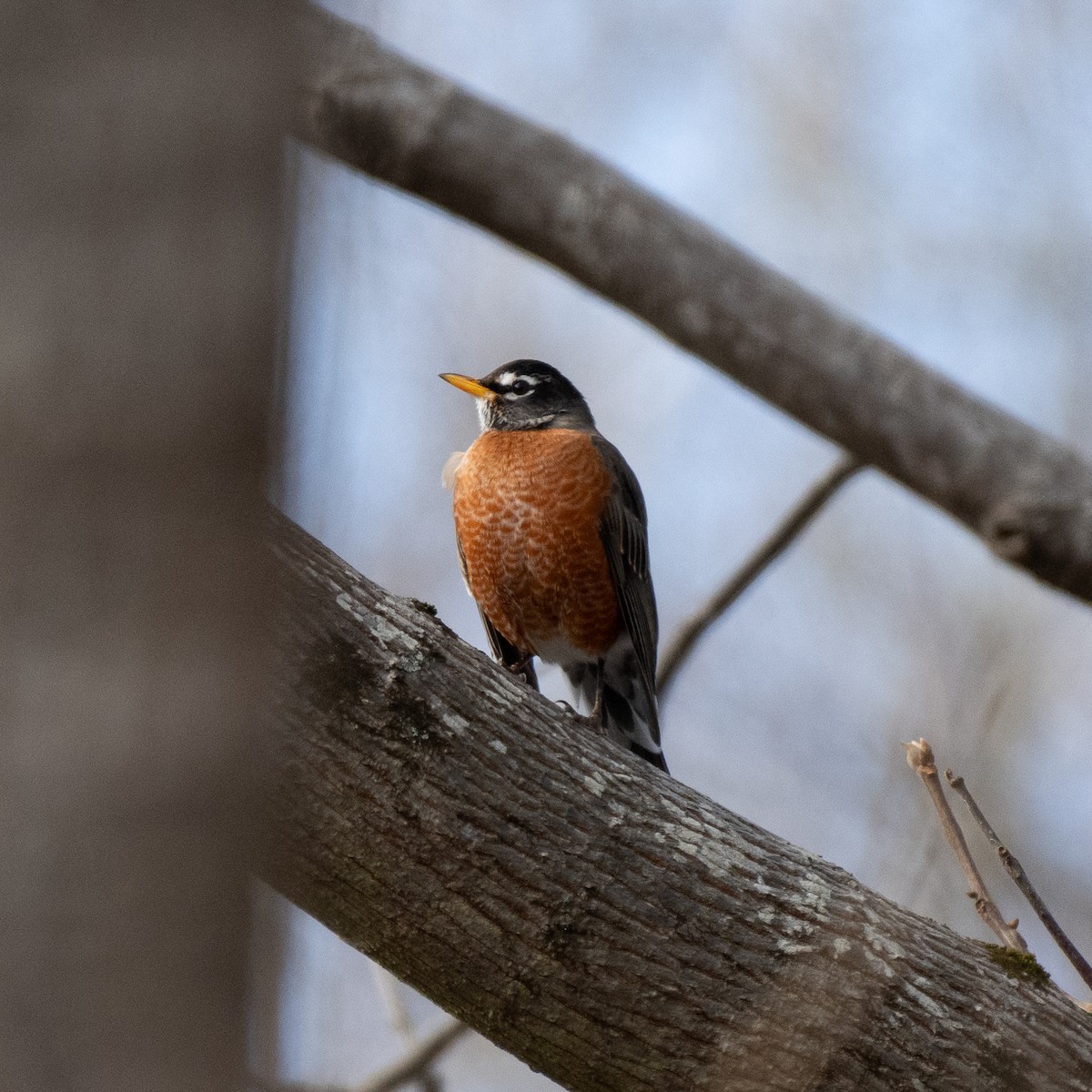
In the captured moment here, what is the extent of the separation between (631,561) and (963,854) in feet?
9.68

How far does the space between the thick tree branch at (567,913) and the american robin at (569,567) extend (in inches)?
105

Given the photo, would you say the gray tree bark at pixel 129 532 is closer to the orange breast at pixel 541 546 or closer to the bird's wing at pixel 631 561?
the bird's wing at pixel 631 561

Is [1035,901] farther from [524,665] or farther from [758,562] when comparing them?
[524,665]

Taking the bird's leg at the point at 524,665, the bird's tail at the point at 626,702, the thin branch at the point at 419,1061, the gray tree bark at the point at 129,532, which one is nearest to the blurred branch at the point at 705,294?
the bird's tail at the point at 626,702

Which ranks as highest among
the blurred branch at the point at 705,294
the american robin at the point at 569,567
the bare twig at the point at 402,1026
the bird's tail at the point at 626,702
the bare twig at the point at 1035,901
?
the blurred branch at the point at 705,294

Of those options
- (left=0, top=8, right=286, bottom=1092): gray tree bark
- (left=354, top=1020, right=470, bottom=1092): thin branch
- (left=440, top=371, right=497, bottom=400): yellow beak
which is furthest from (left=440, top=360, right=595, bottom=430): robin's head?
(left=0, top=8, right=286, bottom=1092): gray tree bark

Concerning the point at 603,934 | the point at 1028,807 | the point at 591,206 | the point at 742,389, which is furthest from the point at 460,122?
the point at 1028,807

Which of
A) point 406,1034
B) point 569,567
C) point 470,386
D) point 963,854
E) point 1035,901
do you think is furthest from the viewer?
point 470,386

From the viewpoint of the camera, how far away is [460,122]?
552cm

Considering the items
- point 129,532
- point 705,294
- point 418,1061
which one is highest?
point 129,532

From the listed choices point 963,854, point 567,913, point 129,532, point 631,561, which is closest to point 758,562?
point 631,561

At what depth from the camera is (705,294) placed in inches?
206

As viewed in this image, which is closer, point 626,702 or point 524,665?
point 626,702

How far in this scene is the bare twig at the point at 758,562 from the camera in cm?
537
